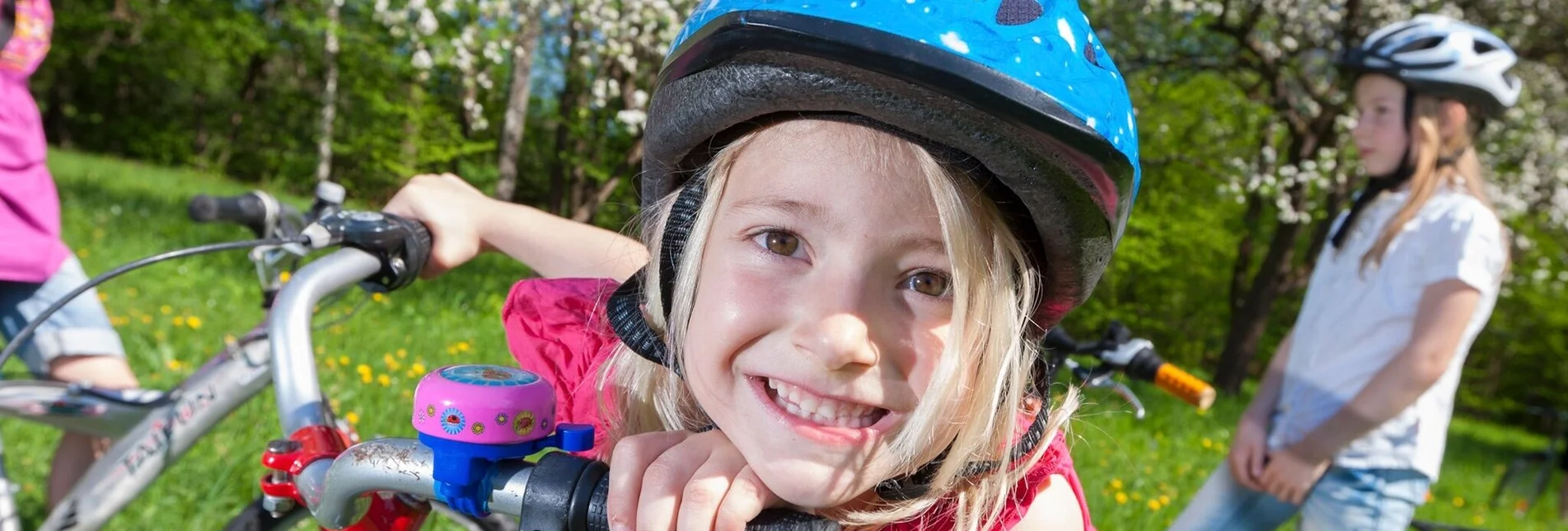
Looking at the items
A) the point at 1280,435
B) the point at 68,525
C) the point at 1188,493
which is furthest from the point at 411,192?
the point at 1188,493

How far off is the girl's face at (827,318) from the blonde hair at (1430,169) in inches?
92.7

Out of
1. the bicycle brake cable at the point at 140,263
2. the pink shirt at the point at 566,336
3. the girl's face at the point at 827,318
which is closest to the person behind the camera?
the girl's face at the point at 827,318

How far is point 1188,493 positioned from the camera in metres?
5.77

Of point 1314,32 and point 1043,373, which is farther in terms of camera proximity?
point 1314,32

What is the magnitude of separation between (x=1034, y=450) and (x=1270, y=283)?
11773 mm

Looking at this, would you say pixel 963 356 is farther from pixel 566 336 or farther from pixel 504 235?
pixel 504 235

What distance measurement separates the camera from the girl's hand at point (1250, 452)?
3.08 m

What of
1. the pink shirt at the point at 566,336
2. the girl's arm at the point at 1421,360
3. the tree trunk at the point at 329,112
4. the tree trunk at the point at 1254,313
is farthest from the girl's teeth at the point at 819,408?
the tree trunk at the point at 329,112

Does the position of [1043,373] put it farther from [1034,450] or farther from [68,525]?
[68,525]

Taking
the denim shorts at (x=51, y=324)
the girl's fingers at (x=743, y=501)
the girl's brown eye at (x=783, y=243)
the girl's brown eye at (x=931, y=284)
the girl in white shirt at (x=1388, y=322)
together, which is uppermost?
the girl's brown eye at (x=783, y=243)

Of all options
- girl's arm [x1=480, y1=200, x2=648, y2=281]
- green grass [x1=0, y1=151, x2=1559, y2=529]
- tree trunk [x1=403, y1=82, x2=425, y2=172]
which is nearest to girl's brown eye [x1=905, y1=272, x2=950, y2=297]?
green grass [x1=0, y1=151, x2=1559, y2=529]

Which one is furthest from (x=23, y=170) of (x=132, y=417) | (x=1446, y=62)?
(x=1446, y=62)

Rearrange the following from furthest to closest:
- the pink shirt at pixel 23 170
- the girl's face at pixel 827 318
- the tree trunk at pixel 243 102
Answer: the tree trunk at pixel 243 102 < the pink shirt at pixel 23 170 < the girl's face at pixel 827 318

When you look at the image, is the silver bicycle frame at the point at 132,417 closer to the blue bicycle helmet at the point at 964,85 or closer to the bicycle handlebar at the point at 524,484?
the bicycle handlebar at the point at 524,484
